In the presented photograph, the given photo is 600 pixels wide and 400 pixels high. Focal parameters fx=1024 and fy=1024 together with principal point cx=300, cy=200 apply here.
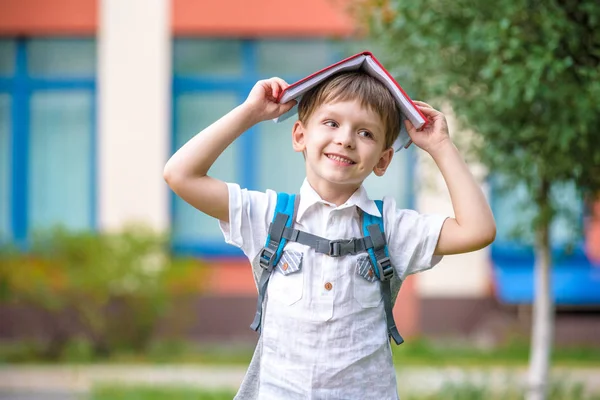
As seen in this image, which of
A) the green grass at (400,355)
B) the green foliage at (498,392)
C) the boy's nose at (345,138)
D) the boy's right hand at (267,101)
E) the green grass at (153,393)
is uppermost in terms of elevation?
the boy's right hand at (267,101)

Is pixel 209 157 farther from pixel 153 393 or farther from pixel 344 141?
pixel 153 393

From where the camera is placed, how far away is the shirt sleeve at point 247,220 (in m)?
3.00

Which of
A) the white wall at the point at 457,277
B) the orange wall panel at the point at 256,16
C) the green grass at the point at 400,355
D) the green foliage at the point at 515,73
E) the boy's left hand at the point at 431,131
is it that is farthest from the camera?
the orange wall panel at the point at 256,16

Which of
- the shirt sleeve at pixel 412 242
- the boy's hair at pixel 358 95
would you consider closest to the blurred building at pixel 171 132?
the shirt sleeve at pixel 412 242

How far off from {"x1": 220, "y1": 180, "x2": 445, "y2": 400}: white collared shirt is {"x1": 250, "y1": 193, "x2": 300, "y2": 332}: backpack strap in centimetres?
2

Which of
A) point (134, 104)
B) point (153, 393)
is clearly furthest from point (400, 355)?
point (134, 104)

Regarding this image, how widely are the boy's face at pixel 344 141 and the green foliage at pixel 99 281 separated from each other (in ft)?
24.0

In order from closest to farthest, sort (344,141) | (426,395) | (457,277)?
(344,141) < (426,395) < (457,277)

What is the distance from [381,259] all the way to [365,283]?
83 mm

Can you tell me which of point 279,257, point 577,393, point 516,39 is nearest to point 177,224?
point 577,393

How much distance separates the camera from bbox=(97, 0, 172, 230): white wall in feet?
38.0

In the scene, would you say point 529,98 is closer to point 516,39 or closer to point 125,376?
point 516,39

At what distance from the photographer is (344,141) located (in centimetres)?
290

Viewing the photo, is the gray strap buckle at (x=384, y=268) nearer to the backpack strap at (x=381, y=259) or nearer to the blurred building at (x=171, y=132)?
the backpack strap at (x=381, y=259)
